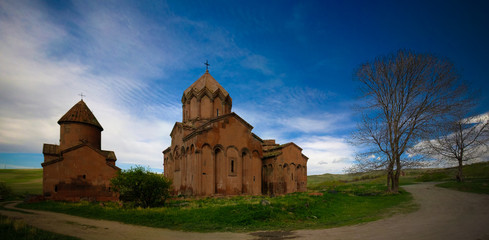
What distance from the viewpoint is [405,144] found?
19922mm

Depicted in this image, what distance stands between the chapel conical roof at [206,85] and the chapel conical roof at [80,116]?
10353 mm

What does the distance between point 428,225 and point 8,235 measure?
45.9 feet

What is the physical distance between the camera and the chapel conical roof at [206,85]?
2748 cm

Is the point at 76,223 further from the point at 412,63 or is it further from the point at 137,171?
the point at 412,63

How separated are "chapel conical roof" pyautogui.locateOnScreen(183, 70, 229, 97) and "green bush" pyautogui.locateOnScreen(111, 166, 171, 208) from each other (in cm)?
1321

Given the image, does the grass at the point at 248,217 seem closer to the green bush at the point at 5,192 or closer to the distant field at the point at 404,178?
the distant field at the point at 404,178

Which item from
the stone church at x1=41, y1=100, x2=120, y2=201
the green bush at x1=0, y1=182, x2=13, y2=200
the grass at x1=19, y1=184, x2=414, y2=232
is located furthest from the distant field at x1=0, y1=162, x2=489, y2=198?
the stone church at x1=41, y1=100, x2=120, y2=201

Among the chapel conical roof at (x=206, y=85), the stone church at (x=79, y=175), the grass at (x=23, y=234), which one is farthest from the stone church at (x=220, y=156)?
the grass at (x=23, y=234)

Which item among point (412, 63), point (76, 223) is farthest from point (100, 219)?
point (412, 63)

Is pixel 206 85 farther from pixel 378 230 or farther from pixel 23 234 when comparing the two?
pixel 378 230

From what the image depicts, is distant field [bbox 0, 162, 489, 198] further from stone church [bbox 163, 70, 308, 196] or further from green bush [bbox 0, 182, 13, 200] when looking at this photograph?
stone church [bbox 163, 70, 308, 196]

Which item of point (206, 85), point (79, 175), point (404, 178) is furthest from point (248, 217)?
point (404, 178)

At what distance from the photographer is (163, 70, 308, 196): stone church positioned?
21547 mm

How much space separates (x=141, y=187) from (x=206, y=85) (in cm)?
1461
